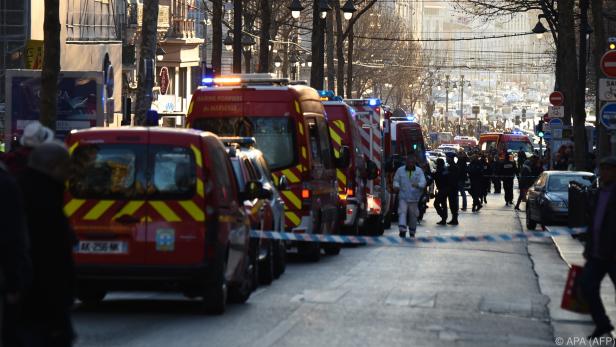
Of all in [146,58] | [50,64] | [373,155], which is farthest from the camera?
[146,58]

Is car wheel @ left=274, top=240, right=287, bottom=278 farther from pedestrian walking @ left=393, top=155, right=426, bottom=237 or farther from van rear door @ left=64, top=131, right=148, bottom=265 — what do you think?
pedestrian walking @ left=393, top=155, right=426, bottom=237

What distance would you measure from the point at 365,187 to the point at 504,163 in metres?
24.0

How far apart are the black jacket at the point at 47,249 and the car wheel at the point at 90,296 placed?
24.2 feet

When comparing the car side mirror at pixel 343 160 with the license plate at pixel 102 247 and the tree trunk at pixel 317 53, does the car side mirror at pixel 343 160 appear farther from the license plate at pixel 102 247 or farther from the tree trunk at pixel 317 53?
the tree trunk at pixel 317 53

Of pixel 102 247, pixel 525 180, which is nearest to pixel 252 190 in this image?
pixel 102 247

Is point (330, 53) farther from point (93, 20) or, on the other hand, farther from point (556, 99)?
point (556, 99)

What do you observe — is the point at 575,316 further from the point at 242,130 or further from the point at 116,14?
the point at 116,14

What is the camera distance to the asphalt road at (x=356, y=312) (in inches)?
529

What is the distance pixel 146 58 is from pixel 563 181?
32.5 feet

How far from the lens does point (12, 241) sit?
7.85 m

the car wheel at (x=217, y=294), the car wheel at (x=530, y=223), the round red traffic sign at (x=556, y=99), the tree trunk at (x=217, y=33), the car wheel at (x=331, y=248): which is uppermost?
the tree trunk at (x=217, y=33)

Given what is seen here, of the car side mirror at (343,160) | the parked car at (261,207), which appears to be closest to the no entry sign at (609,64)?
the car side mirror at (343,160)

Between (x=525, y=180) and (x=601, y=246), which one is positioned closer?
(x=601, y=246)

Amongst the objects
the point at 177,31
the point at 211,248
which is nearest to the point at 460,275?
the point at 211,248
